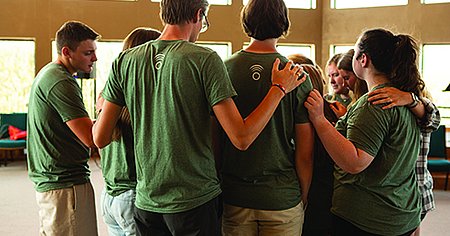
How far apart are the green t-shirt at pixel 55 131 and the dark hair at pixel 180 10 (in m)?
0.75

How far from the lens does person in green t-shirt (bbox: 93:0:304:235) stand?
1.93 meters

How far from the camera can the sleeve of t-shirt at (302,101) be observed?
2104 mm

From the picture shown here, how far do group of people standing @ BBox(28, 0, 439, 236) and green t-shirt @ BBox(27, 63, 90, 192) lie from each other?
19mm

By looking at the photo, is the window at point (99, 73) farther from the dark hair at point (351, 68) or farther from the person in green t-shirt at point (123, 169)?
the person in green t-shirt at point (123, 169)

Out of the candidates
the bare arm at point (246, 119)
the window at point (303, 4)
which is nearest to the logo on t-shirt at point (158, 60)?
the bare arm at point (246, 119)

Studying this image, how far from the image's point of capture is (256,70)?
7.01 ft

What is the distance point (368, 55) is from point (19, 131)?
8508mm

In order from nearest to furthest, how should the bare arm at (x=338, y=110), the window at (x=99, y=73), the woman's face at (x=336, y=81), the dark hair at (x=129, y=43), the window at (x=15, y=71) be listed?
1. the dark hair at (x=129, y=43)
2. the bare arm at (x=338, y=110)
3. the woman's face at (x=336, y=81)
4. the window at (x=15, y=71)
5. the window at (x=99, y=73)

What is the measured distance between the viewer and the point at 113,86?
6.79 ft

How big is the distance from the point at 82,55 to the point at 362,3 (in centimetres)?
936

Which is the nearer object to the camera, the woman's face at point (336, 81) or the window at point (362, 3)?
the woman's face at point (336, 81)

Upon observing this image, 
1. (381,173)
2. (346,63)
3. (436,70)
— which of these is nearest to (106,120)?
(381,173)

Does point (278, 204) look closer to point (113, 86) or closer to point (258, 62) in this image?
point (258, 62)

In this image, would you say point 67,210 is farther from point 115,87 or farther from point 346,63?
point 346,63
